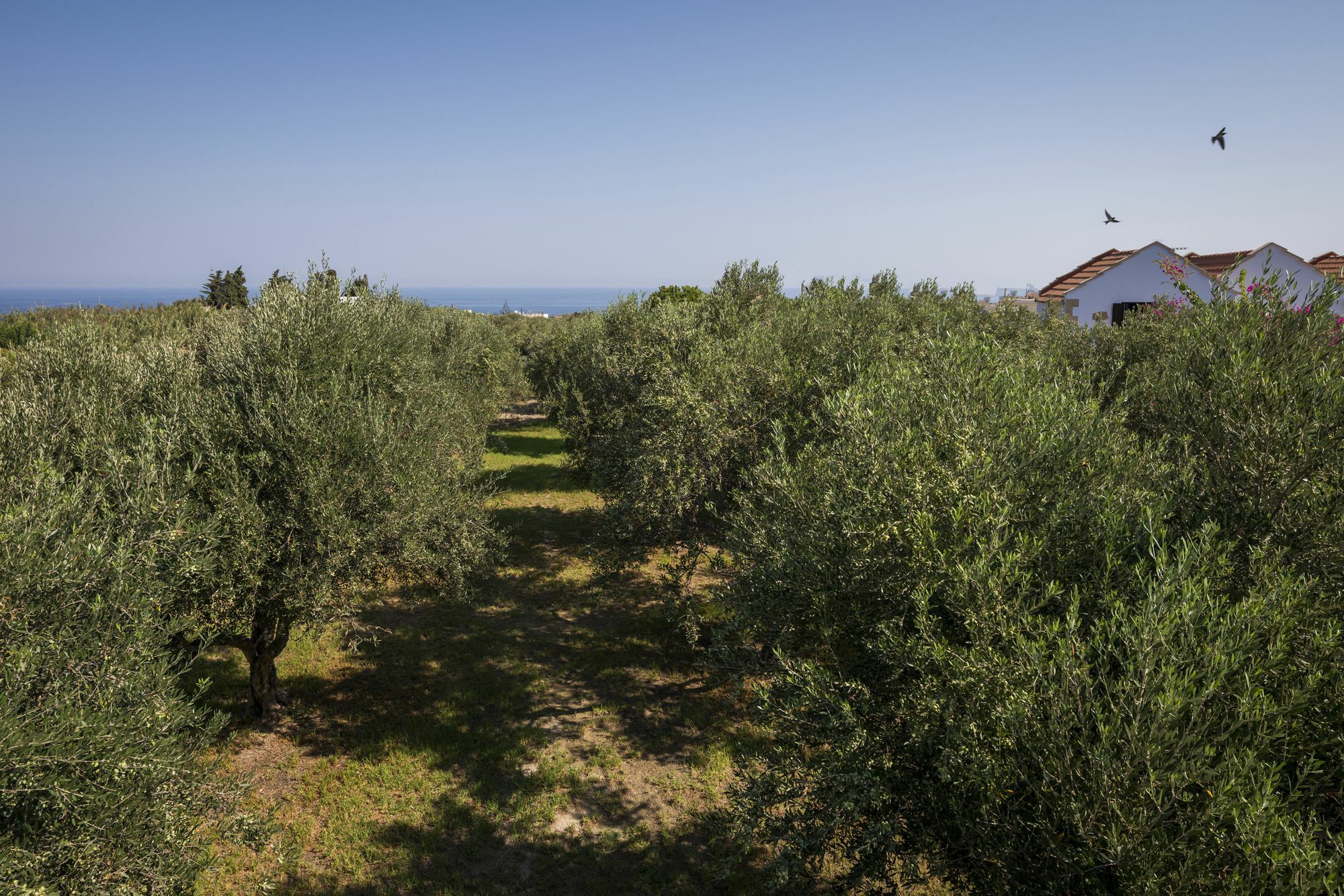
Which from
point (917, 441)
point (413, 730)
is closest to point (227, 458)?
point (413, 730)

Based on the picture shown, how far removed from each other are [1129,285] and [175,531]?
1934 inches

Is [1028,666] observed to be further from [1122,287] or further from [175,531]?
[1122,287]

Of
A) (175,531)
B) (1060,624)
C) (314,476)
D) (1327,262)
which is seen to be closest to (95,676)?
(175,531)

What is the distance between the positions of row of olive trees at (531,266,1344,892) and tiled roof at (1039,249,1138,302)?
3623cm

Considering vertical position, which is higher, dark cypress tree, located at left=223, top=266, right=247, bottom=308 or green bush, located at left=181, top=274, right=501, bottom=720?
dark cypress tree, located at left=223, top=266, right=247, bottom=308

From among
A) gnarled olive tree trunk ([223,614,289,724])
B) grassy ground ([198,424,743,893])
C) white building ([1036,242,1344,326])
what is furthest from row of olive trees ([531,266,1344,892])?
white building ([1036,242,1344,326])

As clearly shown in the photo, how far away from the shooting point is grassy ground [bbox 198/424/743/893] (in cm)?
1227

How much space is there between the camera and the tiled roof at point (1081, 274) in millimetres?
43438

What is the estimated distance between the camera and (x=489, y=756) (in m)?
15.6

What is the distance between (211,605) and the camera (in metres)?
11.6

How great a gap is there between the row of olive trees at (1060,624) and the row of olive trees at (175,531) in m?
7.75

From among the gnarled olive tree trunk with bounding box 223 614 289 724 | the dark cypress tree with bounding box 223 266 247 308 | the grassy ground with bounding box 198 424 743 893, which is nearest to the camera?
the grassy ground with bounding box 198 424 743 893

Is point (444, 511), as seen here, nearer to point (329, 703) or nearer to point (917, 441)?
point (329, 703)

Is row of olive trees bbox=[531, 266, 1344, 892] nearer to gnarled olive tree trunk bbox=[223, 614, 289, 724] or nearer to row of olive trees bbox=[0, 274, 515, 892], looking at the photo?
row of olive trees bbox=[0, 274, 515, 892]
